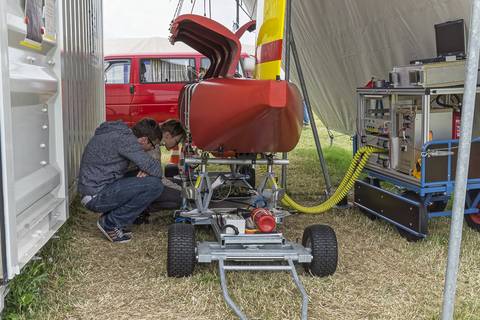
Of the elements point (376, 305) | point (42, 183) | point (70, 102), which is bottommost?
point (376, 305)

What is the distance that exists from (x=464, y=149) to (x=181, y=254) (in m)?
1.90

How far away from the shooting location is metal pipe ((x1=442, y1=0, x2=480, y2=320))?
Result: 7.20 ft

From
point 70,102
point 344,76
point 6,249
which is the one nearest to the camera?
point 6,249

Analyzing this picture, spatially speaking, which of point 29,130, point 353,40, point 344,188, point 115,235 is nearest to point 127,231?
point 115,235

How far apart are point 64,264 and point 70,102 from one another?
1.89 m

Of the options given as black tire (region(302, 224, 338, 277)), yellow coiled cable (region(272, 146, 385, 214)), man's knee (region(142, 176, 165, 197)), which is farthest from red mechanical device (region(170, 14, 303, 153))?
yellow coiled cable (region(272, 146, 385, 214))

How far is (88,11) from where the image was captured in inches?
258

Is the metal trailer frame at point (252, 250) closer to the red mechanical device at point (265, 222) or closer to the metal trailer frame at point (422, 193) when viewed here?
the red mechanical device at point (265, 222)

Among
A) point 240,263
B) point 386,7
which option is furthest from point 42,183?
point 386,7

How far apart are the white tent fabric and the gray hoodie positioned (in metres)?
2.82

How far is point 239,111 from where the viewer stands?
3.38 metres

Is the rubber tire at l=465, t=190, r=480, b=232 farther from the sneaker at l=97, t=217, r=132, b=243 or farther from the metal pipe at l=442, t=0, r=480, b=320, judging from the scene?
the sneaker at l=97, t=217, r=132, b=243

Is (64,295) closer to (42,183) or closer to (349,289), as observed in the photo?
(42,183)

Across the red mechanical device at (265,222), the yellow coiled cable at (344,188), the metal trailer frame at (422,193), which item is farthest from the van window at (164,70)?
the red mechanical device at (265,222)
